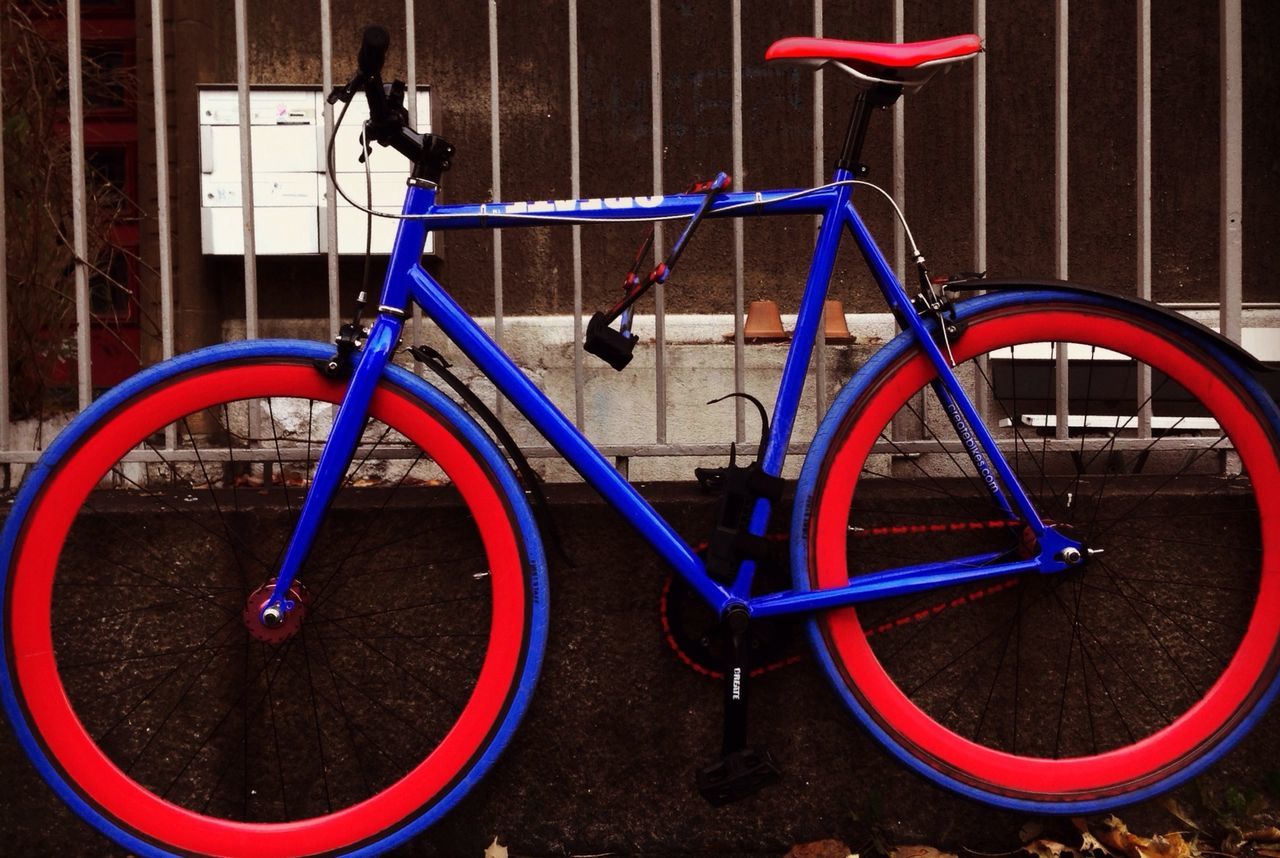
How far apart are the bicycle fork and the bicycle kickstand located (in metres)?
0.73

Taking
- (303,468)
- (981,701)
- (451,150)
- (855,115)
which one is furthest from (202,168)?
(981,701)

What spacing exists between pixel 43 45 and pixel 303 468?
2525mm

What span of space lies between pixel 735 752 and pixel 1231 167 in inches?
65.6

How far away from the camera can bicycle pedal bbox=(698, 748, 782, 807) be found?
195cm

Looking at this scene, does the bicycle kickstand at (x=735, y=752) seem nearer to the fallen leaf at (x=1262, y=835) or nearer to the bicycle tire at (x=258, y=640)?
the bicycle tire at (x=258, y=640)

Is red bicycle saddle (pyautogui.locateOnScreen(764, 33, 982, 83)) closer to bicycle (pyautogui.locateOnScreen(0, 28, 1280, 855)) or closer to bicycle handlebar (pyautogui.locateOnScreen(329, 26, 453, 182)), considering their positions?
bicycle (pyautogui.locateOnScreen(0, 28, 1280, 855))

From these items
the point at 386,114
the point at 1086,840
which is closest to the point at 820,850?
the point at 1086,840

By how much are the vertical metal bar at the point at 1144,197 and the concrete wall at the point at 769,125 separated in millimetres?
2723

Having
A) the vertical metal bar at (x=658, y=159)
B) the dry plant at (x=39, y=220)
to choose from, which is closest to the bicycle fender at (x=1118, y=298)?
the vertical metal bar at (x=658, y=159)

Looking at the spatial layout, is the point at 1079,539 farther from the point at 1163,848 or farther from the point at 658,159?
the point at 658,159

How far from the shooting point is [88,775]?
6.10 ft

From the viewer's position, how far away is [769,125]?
17.5 ft

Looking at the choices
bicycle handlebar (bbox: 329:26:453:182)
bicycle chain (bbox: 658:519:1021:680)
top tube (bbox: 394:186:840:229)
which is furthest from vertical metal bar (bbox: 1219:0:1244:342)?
bicycle handlebar (bbox: 329:26:453:182)

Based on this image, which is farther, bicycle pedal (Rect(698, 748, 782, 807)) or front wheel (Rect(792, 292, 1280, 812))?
front wheel (Rect(792, 292, 1280, 812))
